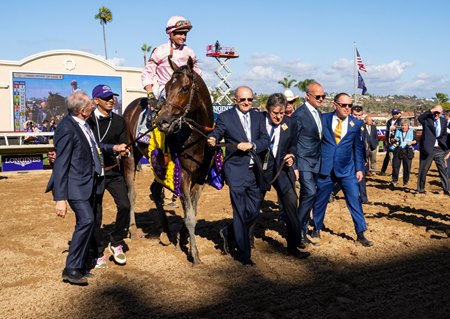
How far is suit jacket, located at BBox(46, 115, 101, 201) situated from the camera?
197 inches

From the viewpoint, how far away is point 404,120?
12836 mm

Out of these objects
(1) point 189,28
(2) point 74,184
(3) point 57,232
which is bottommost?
(3) point 57,232

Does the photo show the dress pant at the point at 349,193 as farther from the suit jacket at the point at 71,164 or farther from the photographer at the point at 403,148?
the photographer at the point at 403,148

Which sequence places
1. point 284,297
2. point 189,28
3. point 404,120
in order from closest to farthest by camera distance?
point 284,297, point 189,28, point 404,120

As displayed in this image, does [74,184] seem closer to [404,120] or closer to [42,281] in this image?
[42,281]

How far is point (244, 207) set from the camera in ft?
19.8

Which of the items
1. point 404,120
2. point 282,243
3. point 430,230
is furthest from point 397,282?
point 404,120

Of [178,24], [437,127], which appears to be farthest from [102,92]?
[437,127]

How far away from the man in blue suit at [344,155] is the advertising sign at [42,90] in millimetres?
22737

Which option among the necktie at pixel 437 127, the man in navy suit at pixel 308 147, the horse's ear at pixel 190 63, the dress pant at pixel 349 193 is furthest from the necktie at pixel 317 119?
the necktie at pixel 437 127

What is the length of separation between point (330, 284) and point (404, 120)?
872cm

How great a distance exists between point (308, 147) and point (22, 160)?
13.1 meters

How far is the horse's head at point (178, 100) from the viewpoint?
17.9 ft

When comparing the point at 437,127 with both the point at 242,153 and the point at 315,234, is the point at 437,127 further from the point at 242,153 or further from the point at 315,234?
the point at 242,153
